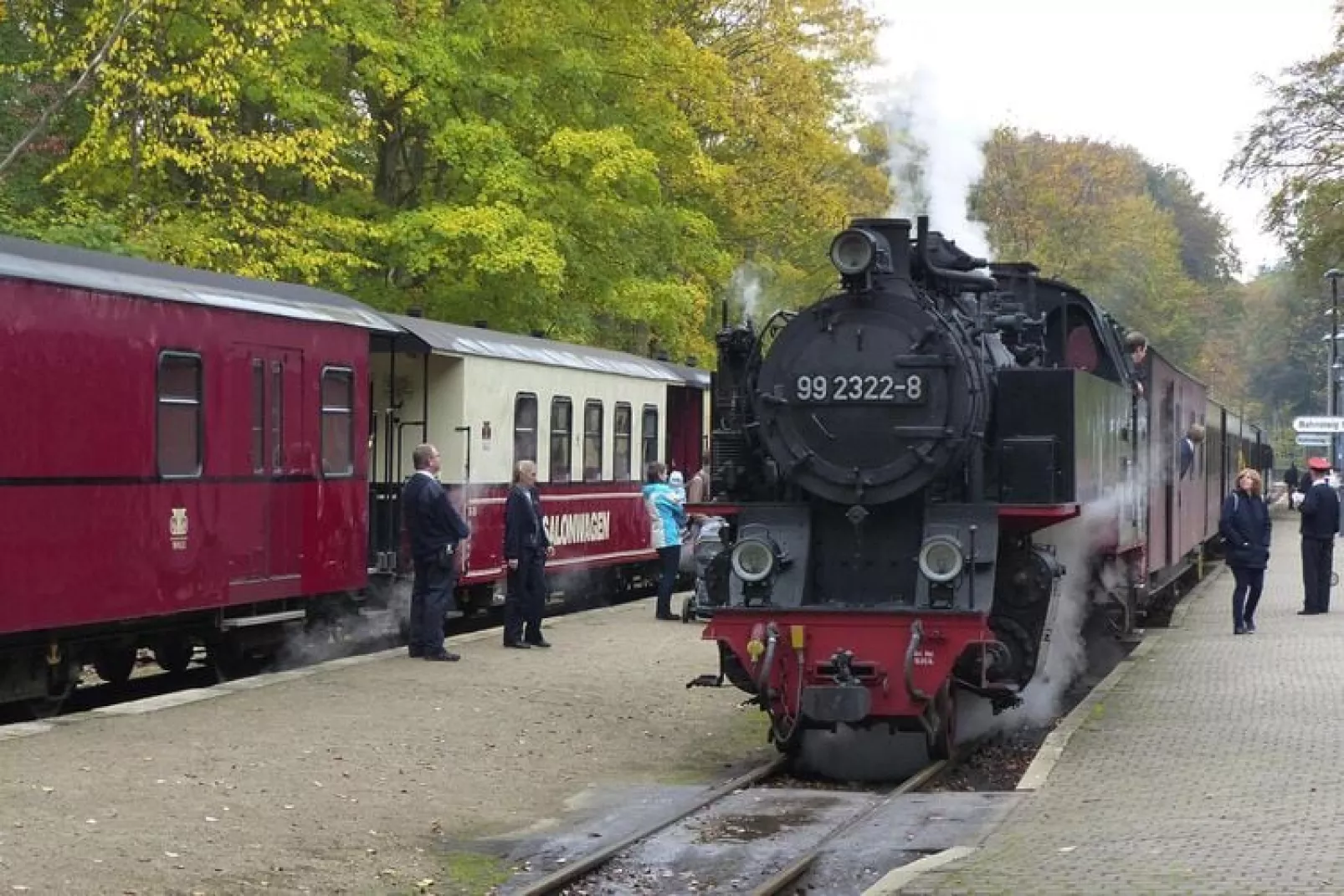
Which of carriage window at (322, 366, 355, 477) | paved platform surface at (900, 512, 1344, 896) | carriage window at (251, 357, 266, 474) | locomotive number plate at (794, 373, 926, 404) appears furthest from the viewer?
carriage window at (322, 366, 355, 477)

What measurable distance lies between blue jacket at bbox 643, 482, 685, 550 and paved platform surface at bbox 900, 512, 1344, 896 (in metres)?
5.57

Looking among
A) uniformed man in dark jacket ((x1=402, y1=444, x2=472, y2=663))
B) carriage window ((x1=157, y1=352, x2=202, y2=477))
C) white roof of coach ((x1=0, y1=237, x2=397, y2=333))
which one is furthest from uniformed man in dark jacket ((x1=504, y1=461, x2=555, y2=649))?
carriage window ((x1=157, y1=352, x2=202, y2=477))

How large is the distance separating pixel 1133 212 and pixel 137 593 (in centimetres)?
5772

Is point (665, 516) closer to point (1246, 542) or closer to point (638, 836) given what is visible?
point (1246, 542)

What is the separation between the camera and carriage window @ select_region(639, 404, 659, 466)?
24.9 metres

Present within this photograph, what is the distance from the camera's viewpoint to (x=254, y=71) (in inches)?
888

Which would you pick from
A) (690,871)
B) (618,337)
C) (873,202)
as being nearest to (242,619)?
(690,871)

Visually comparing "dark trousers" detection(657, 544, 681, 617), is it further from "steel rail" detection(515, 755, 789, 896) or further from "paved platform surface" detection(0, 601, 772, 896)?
"steel rail" detection(515, 755, 789, 896)

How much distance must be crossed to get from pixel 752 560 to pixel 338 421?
6.12 m

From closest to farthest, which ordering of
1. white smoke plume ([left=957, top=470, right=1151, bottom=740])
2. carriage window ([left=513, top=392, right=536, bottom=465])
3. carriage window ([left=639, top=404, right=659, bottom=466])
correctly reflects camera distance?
white smoke plume ([left=957, top=470, right=1151, bottom=740]) → carriage window ([left=513, top=392, right=536, bottom=465]) → carriage window ([left=639, top=404, right=659, bottom=466])

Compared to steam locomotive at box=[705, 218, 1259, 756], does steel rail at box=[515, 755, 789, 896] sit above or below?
below

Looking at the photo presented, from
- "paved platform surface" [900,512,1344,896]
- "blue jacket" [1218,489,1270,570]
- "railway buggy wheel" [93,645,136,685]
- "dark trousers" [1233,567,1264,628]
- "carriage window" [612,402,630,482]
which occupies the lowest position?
"paved platform surface" [900,512,1344,896]

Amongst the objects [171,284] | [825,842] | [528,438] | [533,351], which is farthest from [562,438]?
[825,842]

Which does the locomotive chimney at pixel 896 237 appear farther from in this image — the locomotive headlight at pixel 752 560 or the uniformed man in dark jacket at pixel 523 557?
the uniformed man in dark jacket at pixel 523 557
